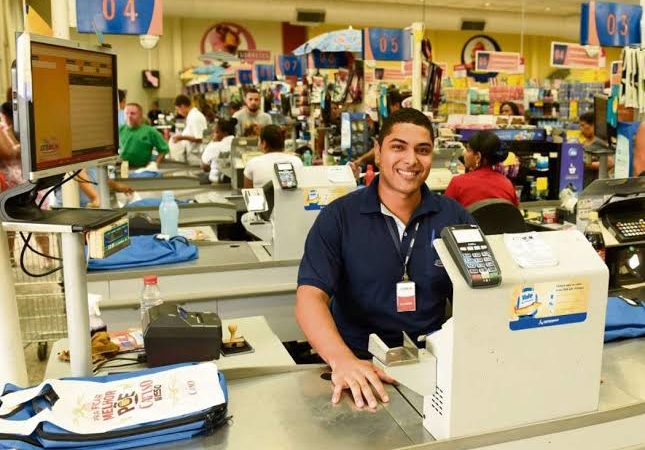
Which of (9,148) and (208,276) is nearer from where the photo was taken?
(208,276)

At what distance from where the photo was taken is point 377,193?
2385mm

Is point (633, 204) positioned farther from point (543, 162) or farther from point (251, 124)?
point (251, 124)

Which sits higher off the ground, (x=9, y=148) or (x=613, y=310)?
(x=9, y=148)

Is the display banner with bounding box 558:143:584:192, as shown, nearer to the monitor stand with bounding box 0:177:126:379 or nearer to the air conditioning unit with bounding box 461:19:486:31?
the monitor stand with bounding box 0:177:126:379

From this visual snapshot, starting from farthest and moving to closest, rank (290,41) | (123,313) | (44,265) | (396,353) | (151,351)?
(290,41) < (44,265) < (123,313) < (151,351) < (396,353)

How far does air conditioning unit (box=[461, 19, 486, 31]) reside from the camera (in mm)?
17417

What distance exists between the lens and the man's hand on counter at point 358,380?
5.69 ft

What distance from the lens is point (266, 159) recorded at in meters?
5.59

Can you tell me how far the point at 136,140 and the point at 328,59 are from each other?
246 cm

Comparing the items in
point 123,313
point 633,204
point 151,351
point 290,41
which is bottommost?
point 123,313

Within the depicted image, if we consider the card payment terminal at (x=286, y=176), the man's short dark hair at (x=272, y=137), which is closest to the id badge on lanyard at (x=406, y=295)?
the card payment terminal at (x=286, y=176)

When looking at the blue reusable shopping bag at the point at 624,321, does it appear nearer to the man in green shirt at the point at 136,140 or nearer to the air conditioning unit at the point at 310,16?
the man in green shirt at the point at 136,140

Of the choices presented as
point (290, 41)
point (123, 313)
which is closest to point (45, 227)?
point (123, 313)

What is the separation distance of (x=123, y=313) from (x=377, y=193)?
1492mm
